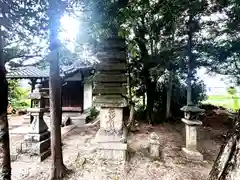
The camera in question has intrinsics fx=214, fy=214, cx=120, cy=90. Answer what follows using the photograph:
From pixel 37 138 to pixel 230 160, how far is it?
18.1 ft

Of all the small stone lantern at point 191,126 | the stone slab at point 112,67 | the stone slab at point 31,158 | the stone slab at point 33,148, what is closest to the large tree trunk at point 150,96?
the small stone lantern at point 191,126

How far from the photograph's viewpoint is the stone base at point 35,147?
5.44 metres

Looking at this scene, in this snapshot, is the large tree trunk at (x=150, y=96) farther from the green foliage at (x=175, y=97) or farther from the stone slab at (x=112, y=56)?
the stone slab at (x=112, y=56)

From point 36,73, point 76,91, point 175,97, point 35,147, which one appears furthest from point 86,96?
point 35,147

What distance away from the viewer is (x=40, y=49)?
4.09m

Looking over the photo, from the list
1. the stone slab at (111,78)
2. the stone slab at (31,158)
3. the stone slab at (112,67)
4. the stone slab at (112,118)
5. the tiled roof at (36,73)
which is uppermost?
the tiled roof at (36,73)

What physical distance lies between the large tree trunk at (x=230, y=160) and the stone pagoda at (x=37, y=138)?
5070mm

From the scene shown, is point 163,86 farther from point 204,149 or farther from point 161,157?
point 161,157

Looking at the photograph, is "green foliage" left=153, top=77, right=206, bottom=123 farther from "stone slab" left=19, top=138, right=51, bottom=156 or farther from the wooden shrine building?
"stone slab" left=19, top=138, right=51, bottom=156

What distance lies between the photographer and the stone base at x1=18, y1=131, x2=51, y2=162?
544 centimetres

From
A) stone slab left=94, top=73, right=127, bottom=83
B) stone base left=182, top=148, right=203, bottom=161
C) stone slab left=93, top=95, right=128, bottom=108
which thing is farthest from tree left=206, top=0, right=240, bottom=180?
stone slab left=93, top=95, right=128, bottom=108

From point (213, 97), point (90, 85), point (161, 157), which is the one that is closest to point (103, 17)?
point (161, 157)

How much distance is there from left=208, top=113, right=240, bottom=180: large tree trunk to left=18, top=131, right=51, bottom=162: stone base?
199 inches

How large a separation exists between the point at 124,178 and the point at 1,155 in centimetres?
277
